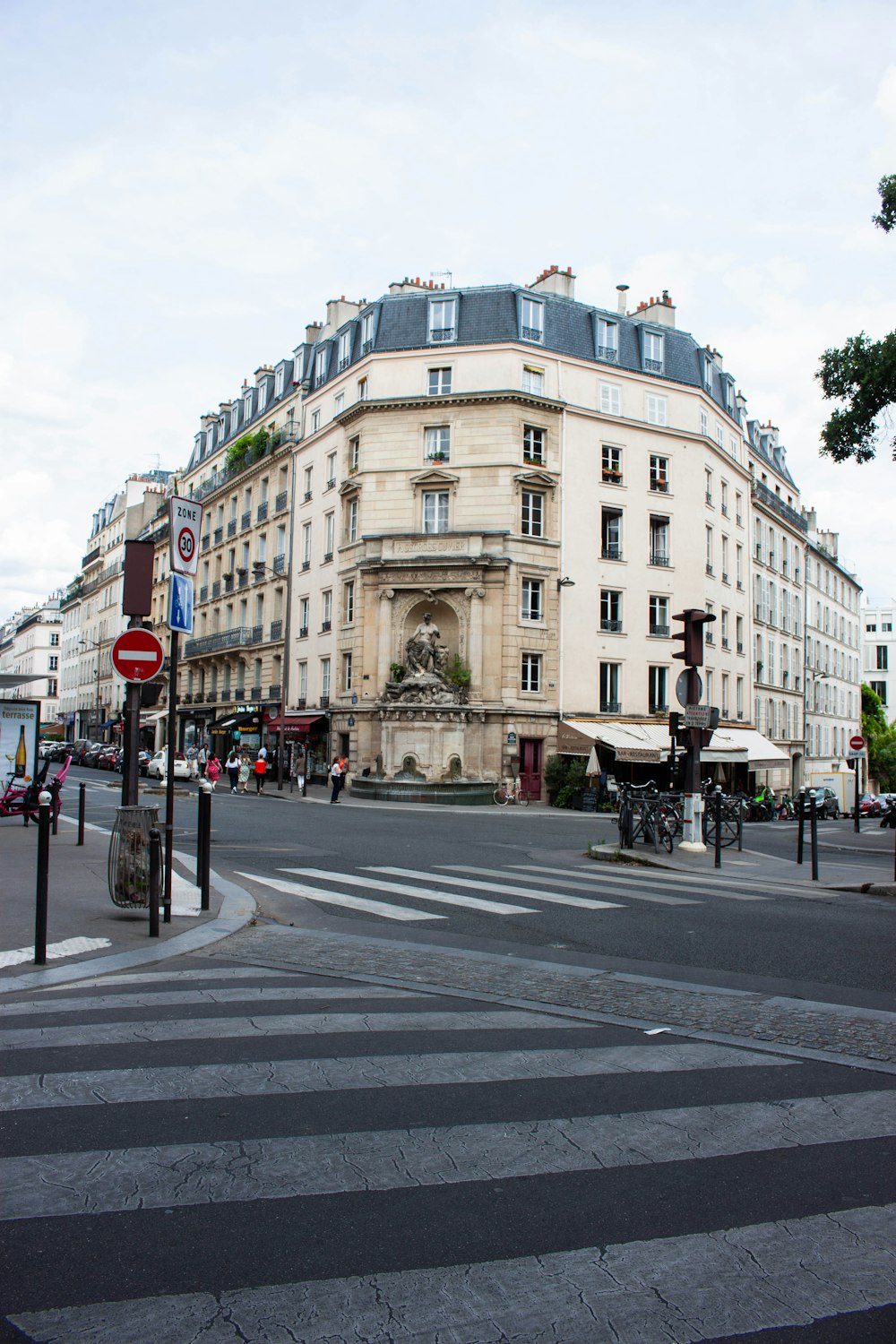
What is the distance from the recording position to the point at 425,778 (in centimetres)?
3319

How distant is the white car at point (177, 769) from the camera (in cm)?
3744

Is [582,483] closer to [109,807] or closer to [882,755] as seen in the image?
[109,807]

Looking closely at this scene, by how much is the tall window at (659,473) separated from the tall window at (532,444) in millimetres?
5080

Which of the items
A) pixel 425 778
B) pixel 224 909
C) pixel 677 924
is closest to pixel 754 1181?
pixel 677 924

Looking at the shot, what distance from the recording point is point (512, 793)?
3388cm

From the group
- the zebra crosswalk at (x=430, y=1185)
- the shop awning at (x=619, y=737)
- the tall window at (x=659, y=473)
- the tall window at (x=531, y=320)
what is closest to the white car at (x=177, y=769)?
the shop awning at (x=619, y=737)

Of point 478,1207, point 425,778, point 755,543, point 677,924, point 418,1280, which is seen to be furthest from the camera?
point 755,543

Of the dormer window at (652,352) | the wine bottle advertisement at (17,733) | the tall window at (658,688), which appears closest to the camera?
the wine bottle advertisement at (17,733)

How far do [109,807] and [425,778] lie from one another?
1192cm

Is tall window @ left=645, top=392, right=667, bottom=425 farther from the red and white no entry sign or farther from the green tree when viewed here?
the red and white no entry sign

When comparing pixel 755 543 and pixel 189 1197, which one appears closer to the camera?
pixel 189 1197

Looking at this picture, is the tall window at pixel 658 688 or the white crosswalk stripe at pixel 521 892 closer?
the white crosswalk stripe at pixel 521 892

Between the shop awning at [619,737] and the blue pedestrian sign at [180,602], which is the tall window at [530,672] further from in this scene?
the blue pedestrian sign at [180,602]

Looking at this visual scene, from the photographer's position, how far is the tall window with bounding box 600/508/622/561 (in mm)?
37750
